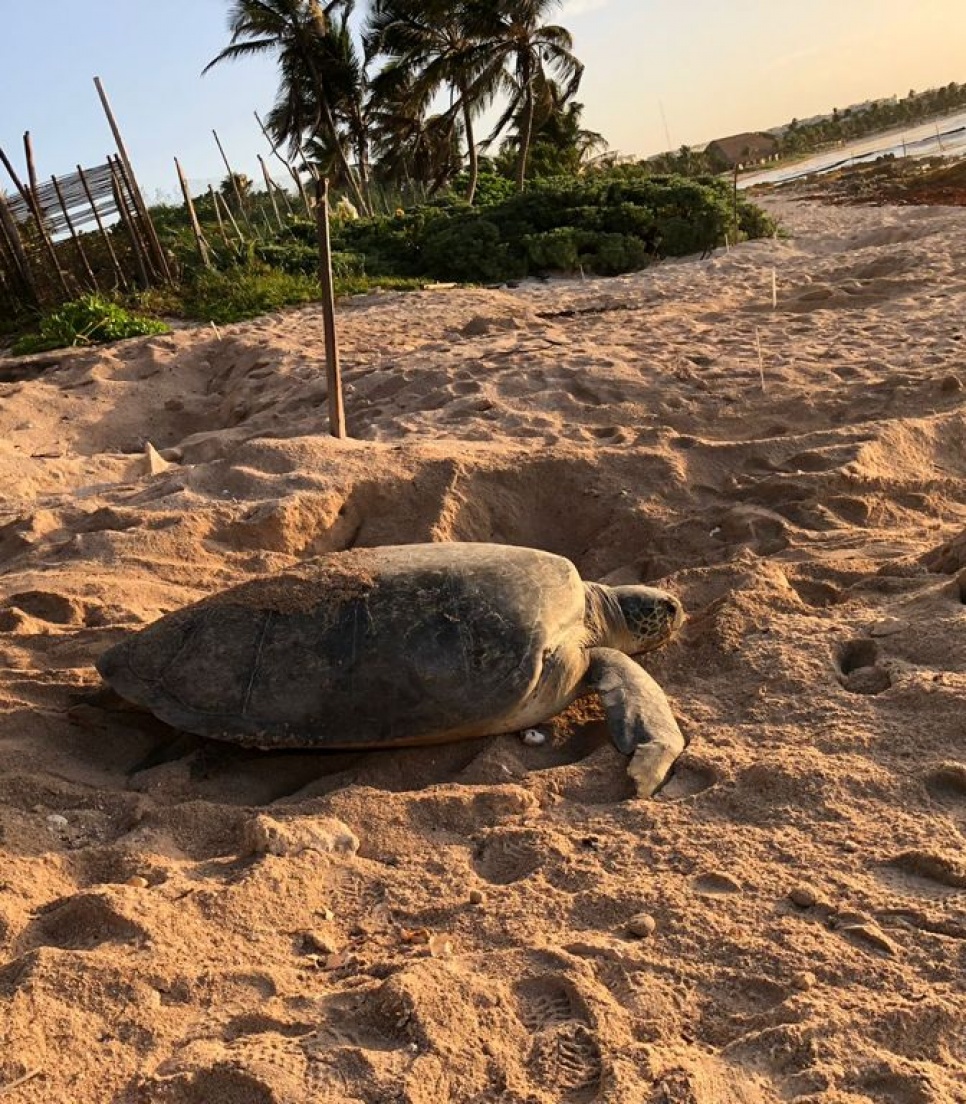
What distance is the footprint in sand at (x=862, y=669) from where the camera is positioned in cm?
279

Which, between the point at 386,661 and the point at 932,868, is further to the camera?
the point at 386,661

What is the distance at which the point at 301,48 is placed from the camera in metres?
22.7

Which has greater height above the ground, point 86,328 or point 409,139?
point 409,139

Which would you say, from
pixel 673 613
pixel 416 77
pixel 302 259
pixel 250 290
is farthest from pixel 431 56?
pixel 673 613

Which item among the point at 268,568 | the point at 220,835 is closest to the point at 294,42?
the point at 268,568

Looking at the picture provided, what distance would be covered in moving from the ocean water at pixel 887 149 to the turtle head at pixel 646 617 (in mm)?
23890

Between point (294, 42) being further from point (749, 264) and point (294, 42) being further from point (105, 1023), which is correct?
Answer: point (105, 1023)

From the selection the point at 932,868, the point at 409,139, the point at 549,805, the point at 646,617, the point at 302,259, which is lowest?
the point at 932,868

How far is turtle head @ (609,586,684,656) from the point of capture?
320 cm

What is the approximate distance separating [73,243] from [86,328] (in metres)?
3.20

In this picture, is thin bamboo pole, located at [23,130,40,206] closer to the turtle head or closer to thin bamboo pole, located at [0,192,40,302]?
thin bamboo pole, located at [0,192,40,302]

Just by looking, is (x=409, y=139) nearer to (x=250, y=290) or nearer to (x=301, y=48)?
(x=301, y=48)

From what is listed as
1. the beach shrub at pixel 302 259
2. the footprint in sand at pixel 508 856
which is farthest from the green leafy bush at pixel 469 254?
the footprint in sand at pixel 508 856

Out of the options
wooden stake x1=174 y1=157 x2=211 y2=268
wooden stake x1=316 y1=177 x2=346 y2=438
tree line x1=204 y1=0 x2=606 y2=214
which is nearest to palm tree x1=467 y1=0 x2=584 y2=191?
tree line x1=204 y1=0 x2=606 y2=214
